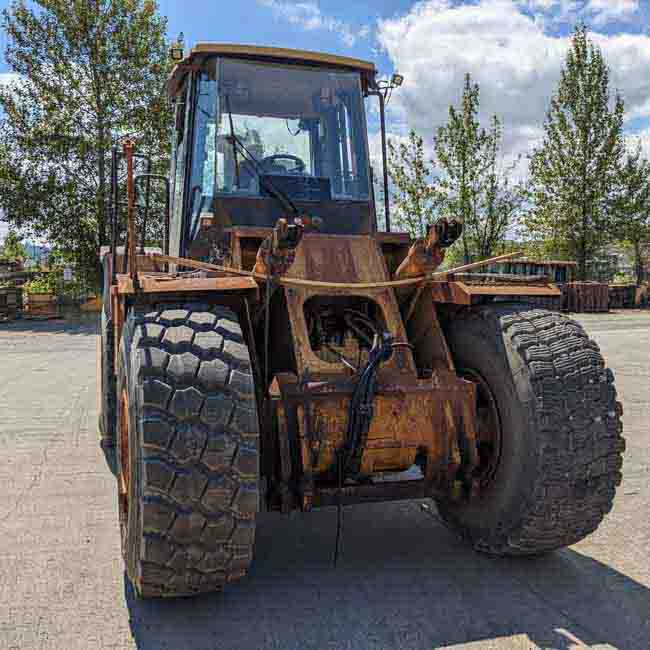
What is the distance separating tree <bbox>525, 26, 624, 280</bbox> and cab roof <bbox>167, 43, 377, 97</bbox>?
30.9 metres

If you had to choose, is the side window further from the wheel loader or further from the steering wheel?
the steering wheel

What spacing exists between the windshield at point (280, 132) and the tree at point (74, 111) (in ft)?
67.2

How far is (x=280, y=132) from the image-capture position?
5039 mm

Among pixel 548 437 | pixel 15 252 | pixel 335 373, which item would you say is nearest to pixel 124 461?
pixel 335 373

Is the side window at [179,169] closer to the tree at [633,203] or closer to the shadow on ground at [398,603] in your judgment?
the shadow on ground at [398,603]

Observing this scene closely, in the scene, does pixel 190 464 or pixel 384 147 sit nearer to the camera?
pixel 190 464

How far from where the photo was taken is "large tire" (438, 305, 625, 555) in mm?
3586

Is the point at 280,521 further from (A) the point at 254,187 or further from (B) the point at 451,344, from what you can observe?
(A) the point at 254,187

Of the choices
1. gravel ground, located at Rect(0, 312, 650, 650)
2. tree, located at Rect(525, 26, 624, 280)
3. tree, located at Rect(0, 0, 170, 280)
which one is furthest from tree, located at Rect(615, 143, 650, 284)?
gravel ground, located at Rect(0, 312, 650, 650)

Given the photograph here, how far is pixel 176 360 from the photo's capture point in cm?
321

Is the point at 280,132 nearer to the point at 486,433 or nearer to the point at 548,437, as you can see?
the point at 486,433

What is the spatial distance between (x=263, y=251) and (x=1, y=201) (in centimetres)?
2386

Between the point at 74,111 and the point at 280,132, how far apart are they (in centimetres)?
2241

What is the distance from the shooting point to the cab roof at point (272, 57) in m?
4.82
